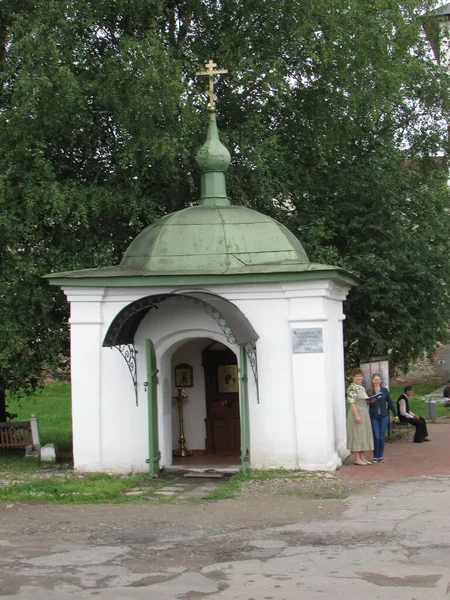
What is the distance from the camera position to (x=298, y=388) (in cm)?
1365

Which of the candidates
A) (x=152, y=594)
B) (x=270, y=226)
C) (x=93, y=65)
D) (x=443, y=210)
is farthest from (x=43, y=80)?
(x=152, y=594)

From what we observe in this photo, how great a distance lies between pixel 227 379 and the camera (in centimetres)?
1612

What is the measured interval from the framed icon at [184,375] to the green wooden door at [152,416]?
2308 millimetres

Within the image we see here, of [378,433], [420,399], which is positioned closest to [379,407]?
[378,433]

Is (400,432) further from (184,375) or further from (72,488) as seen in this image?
(72,488)

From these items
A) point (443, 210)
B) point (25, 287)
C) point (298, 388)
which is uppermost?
point (443, 210)

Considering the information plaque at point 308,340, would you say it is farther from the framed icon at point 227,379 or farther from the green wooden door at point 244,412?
the framed icon at point 227,379

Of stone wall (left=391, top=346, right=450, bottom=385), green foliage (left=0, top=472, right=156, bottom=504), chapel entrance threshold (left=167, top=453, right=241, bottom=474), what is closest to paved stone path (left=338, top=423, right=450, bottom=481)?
chapel entrance threshold (left=167, top=453, right=241, bottom=474)

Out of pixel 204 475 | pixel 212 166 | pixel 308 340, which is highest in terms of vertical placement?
pixel 212 166

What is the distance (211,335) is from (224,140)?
4.94 metres

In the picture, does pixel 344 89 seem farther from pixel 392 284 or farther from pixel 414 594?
pixel 414 594

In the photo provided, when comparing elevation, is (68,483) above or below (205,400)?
below

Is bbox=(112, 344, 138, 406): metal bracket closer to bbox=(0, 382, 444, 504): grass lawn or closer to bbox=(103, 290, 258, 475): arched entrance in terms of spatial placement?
bbox=(103, 290, 258, 475): arched entrance

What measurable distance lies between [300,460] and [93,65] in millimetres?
8757
